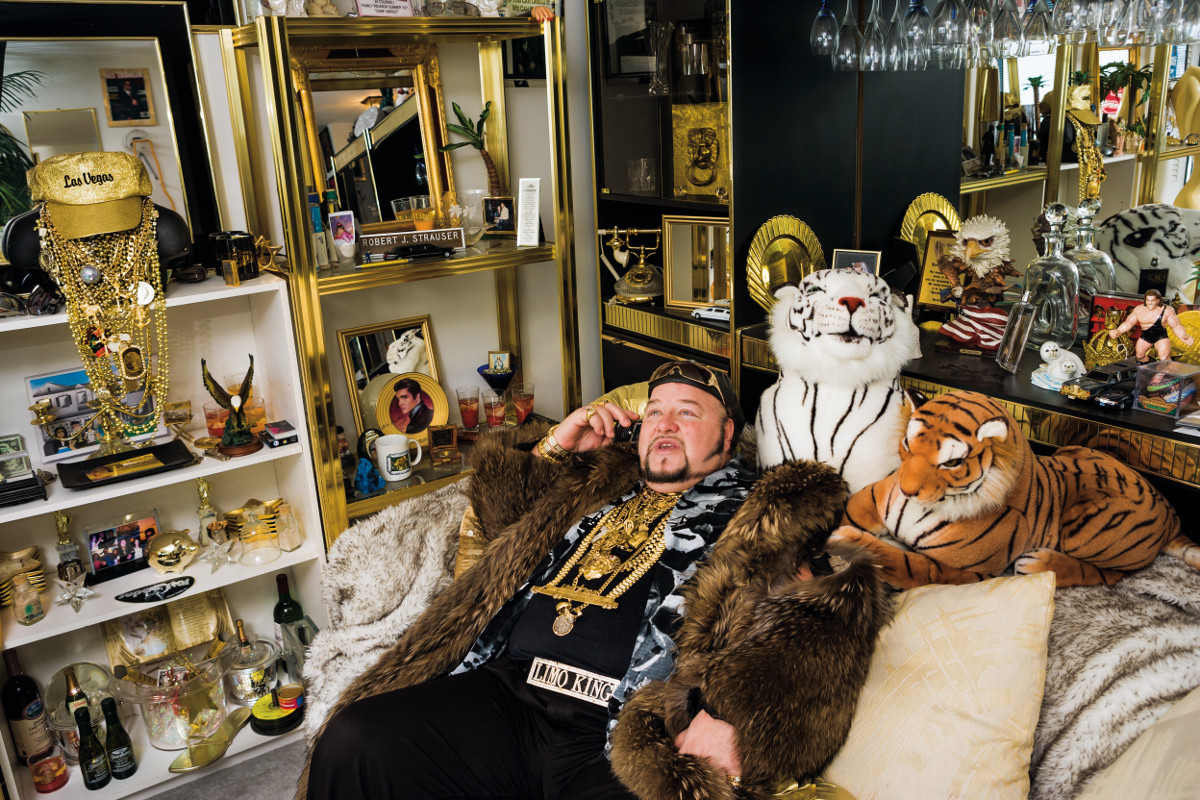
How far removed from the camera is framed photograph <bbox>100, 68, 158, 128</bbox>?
2.18 metres

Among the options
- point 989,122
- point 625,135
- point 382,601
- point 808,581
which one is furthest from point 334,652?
point 989,122

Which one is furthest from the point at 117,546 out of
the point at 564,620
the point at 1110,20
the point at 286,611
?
the point at 1110,20

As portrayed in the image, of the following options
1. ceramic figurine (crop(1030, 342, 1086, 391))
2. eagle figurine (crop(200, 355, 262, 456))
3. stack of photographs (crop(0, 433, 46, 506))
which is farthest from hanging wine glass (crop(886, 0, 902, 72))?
stack of photographs (crop(0, 433, 46, 506))

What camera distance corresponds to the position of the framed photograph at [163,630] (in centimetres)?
245

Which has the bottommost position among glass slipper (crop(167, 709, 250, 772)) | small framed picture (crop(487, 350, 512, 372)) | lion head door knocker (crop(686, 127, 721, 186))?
glass slipper (crop(167, 709, 250, 772))

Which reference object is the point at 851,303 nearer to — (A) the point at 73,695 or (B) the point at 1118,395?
(B) the point at 1118,395

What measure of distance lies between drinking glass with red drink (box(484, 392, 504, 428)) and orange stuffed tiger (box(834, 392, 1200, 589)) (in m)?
1.44

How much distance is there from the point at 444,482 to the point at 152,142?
115cm

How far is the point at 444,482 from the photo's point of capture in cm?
256

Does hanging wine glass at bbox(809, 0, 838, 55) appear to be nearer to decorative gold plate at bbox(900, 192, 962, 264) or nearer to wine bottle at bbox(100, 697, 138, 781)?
decorative gold plate at bbox(900, 192, 962, 264)

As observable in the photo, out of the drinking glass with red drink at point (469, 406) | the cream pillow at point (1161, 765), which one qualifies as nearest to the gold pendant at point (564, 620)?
the cream pillow at point (1161, 765)

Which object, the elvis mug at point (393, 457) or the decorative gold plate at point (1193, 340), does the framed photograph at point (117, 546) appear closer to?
the elvis mug at point (393, 457)

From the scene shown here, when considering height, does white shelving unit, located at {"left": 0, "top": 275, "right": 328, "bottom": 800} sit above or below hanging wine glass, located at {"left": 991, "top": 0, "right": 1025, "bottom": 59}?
below

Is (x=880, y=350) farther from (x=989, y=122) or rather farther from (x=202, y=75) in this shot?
(x=202, y=75)
